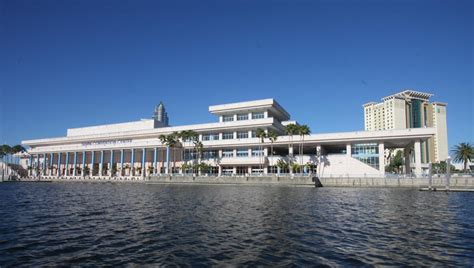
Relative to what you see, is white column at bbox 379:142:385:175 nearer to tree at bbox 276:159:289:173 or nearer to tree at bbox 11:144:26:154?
tree at bbox 276:159:289:173

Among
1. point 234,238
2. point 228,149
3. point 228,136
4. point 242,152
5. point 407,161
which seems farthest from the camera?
point 228,136

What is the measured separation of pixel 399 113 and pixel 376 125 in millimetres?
15886

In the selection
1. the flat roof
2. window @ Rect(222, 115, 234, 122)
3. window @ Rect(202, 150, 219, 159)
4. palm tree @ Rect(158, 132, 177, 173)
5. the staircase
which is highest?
the flat roof

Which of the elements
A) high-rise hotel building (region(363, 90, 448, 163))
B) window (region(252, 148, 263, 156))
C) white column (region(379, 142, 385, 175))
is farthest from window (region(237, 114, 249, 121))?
high-rise hotel building (region(363, 90, 448, 163))

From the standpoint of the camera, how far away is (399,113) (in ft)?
547

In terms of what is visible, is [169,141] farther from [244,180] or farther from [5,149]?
[5,149]

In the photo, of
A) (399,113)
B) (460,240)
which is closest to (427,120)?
(399,113)

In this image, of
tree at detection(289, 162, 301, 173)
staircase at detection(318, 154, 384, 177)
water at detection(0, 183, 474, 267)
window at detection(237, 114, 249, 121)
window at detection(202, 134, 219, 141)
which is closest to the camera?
water at detection(0, 183, 474, 267)

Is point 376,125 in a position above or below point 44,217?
above

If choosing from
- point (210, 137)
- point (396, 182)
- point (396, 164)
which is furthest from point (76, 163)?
point (396, 164)

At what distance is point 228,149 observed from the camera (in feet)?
289

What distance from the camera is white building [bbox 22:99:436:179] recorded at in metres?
74.3

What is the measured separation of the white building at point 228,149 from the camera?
7431 cm

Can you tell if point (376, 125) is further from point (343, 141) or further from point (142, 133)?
point (142, 133)
